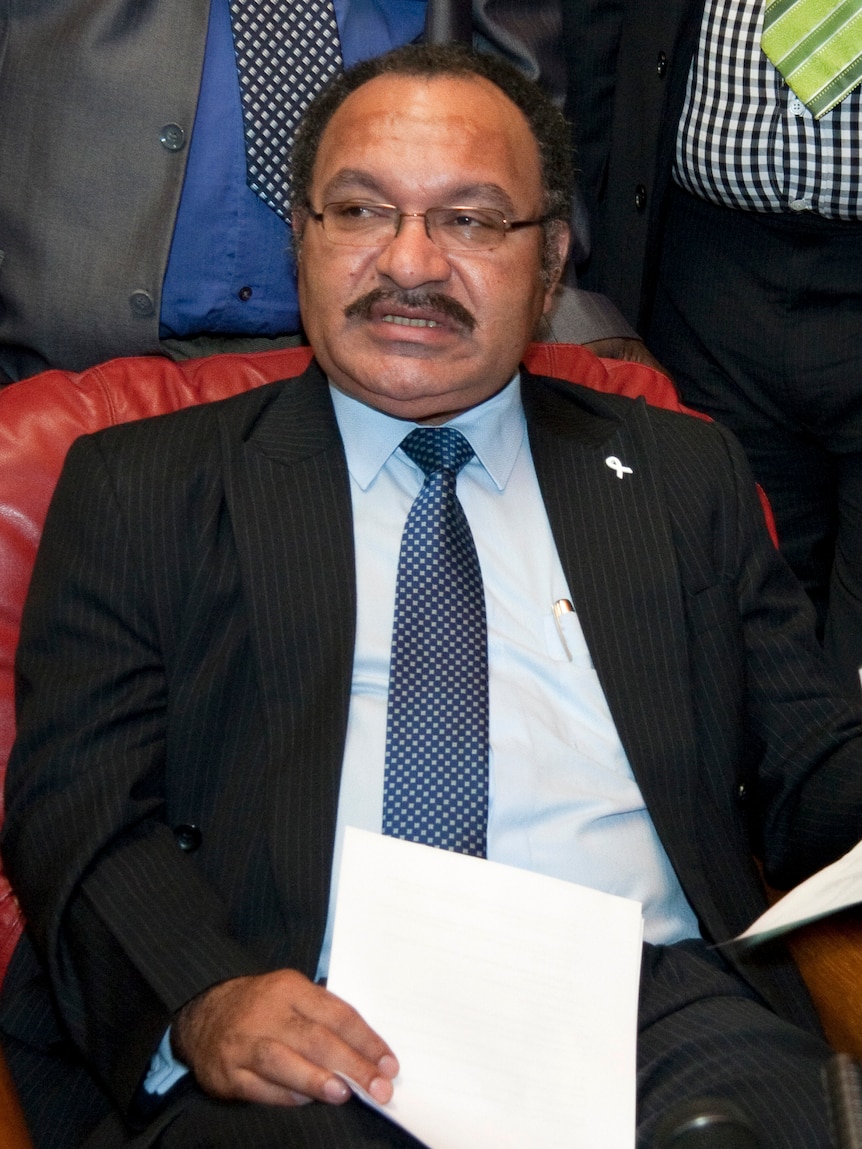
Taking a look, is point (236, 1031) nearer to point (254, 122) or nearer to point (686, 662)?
point (686, 662)

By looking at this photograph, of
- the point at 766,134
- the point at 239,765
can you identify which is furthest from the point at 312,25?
the point at 239,765

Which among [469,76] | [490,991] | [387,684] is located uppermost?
[469,76]

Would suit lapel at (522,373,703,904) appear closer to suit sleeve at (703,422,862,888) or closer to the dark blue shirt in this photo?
suit sleeve at (703,422,862,888)


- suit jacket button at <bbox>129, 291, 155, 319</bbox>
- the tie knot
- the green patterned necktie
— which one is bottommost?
the tie knot

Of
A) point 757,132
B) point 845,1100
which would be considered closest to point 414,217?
point 757,132

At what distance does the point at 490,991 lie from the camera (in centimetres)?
139

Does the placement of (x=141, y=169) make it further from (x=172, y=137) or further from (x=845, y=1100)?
(x=845, y=1100)

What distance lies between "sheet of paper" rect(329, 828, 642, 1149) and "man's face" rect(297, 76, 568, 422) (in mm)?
645

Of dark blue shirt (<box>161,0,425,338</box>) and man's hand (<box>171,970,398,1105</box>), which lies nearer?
man's hand (<box>171,970,398,1105</box>)

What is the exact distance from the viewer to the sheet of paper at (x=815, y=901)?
3.56 ft

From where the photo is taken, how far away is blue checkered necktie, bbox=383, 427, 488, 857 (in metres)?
1.58

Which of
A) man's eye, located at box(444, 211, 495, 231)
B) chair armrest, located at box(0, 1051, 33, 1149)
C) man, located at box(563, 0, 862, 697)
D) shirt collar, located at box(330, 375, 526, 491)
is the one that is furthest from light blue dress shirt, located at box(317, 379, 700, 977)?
man, located at box(563, 0, 862, 697)

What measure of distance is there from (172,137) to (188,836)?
105cm

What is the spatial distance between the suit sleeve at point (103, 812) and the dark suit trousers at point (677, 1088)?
10cm
